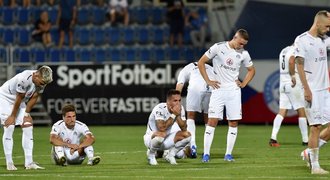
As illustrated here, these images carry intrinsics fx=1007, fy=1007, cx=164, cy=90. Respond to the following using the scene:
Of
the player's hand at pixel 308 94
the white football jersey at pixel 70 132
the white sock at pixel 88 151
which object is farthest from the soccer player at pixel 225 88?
the player's hand at pixel 308 94

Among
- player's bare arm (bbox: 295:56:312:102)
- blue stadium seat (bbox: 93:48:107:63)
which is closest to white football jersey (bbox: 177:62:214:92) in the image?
player's bare arm (bbox: 295:56:312:102)

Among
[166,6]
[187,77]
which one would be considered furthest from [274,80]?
[187,77]

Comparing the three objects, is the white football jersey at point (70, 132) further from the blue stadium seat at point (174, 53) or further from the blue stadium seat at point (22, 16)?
the blue stadium seat at point (22, 16)

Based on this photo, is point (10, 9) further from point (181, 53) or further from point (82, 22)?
point (181, 53)

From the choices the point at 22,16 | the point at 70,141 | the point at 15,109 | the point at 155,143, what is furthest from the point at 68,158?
the point at 22,16

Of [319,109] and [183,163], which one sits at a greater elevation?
[319,109]

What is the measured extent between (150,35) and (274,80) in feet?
16.2

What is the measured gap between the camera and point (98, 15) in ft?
108

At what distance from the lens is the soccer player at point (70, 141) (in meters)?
16.8

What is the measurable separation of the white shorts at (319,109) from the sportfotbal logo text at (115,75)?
594 inches

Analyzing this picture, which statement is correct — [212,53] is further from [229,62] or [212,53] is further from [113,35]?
[113,35]

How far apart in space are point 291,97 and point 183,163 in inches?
195

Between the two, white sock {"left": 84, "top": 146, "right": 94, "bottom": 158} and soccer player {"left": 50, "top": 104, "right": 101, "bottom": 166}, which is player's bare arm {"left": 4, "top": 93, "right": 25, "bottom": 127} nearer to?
soccer player {"left": 50, "top": 104, "right": 101, "bottom": 166}

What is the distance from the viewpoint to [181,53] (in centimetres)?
3169
